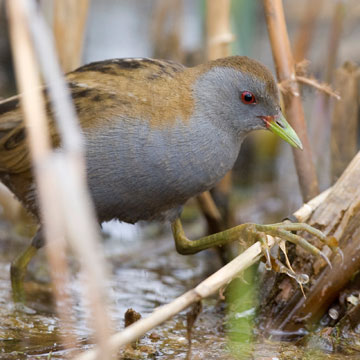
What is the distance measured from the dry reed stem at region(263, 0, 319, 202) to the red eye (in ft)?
0.78

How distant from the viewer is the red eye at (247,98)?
10.0 ft

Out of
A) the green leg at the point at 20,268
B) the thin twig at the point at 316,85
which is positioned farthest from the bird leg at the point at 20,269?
the thin twig at the point at 316,85

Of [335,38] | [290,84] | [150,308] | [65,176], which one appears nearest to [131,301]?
[150,308]

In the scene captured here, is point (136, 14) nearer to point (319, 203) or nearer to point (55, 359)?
point (319, 203)

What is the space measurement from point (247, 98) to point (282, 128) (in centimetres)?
19

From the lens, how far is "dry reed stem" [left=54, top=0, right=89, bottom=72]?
155 inches

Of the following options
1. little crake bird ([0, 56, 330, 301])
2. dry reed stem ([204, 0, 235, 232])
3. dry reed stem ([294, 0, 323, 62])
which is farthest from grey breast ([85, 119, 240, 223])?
dry reed stem ([294, 0, 323, 62])

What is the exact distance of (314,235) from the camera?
2801 mm

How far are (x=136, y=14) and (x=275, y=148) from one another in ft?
9.43

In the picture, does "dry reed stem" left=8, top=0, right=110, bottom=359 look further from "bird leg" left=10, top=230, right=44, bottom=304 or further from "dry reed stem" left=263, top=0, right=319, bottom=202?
"bird leg" left=10, top=230, right=44, bottom=304

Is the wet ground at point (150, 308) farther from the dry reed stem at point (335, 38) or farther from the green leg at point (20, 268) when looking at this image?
the dry reed stem at point (335, 38)

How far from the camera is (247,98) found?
3.06 metres

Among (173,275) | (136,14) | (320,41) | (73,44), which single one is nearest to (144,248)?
(173,275)

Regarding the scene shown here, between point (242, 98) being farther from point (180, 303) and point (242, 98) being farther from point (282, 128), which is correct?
point (180, 303)
